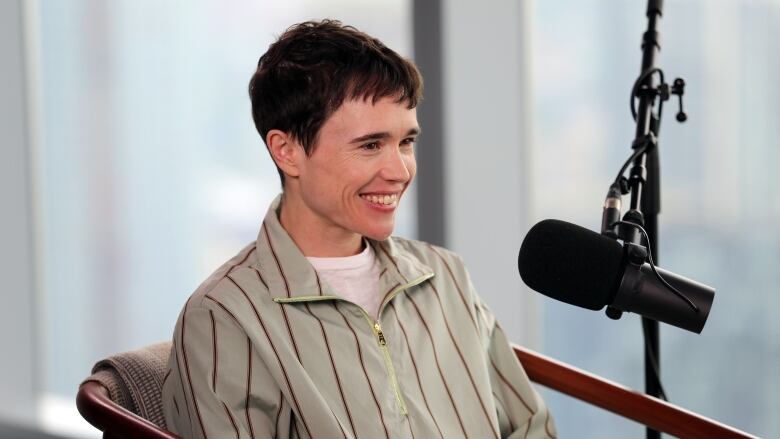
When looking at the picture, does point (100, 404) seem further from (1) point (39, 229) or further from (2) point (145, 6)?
(1) point (39, 229)

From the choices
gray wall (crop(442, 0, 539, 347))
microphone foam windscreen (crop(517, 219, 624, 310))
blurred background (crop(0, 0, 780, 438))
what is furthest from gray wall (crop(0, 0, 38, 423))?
microphone foam windscreen (crop(517, 219, 624, 310))

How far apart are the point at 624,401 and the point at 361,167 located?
22.6 inches

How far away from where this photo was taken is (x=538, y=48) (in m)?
2.73

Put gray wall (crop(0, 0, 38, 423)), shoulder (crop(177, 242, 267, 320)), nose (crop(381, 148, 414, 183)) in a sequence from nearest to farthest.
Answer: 1. shoulder (crop(177, 242, 267, 320))
2. nose (crop(381, 148, 414, 183))
3. gray wall (crop(0, 0, 38, 423))

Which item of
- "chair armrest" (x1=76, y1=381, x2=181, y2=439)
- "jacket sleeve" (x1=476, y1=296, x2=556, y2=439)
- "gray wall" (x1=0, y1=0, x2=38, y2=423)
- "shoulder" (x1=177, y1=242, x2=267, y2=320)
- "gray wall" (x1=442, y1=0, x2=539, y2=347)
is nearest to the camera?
"chair armrest" (x1=76, y1=381, x2=181, y2=439)

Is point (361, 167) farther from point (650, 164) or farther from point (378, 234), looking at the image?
point (650, 164)

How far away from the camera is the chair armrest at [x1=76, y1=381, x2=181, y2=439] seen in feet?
4.25

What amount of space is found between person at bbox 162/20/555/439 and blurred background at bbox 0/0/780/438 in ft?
3.44

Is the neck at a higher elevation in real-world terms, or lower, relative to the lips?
lower

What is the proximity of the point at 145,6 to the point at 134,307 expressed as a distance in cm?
118

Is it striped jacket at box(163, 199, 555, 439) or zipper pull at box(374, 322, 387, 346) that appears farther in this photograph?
zipper pull at box(374, 322, 387, 346)

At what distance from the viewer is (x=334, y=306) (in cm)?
150

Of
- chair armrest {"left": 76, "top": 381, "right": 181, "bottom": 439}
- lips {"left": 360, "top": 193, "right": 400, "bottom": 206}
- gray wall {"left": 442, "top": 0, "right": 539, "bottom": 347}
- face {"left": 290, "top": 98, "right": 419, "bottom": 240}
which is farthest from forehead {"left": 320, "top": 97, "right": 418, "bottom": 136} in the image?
gray wall {"left": 442, "top": 0, "right": 539, "bottom": 347}

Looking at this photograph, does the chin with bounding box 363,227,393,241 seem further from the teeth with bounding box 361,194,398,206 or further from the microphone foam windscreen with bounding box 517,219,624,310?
the microphone foam windscreen with bounding box 517,219,624,310
